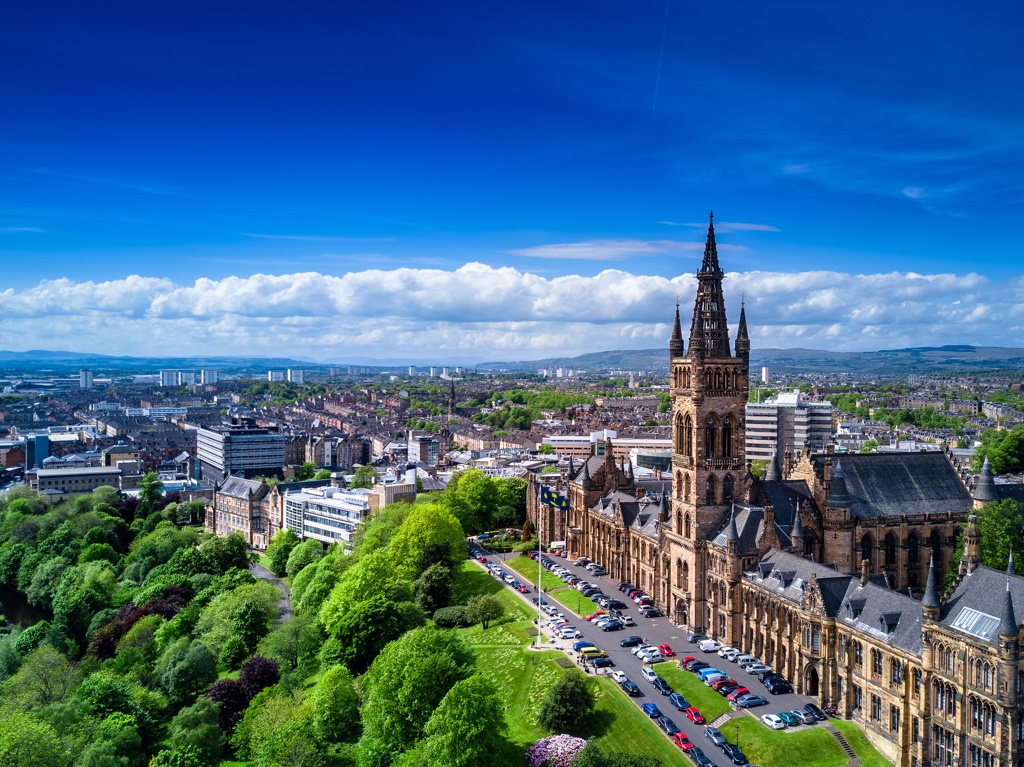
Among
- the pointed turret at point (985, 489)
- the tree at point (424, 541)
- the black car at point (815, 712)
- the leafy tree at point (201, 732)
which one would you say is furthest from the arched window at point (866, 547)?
the leafy tree at point (201, 732)

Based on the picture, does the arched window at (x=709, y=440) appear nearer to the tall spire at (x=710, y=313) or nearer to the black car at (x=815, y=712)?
the tall spire at (x=710, y=313)

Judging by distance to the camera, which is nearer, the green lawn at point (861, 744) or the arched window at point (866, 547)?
the green lawn at point (861, 744)

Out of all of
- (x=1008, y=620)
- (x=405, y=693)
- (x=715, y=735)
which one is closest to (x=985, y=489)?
(x=1008, y=620)

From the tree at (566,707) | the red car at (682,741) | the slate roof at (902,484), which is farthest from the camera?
the slate roof at (902,484)

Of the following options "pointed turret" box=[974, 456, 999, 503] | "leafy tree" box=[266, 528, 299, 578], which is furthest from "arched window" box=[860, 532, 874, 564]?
"leafy tree" box=[266, 528, 299, 578]

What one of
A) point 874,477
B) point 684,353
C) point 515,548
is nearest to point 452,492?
point 515,548

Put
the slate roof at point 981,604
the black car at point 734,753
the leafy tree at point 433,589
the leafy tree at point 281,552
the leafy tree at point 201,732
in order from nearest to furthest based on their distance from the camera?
the slate roof at point 981,604 < the black car at point 734,753 < the leafy tree at point 201,732 < the leafy tree at point 433,589 < the leafy tree at point 281,552

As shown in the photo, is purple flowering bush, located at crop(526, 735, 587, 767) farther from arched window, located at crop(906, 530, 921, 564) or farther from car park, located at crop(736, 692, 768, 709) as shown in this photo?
arched window, located at crop(906, 530, 921, 564)
